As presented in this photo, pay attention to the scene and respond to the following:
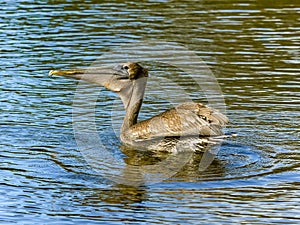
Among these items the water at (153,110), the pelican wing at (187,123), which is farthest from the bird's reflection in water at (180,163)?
the pelican wing at (187,123)

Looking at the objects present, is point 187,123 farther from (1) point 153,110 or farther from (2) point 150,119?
(1) point 153,110

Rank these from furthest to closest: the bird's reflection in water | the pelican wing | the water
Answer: the pelican wing, the bird's reflection in water, the water

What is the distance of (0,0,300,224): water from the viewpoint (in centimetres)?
655

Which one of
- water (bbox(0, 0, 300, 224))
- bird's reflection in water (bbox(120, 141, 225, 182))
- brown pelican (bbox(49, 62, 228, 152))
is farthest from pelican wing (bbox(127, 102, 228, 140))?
water (bbox(0, 0, 300, 224))

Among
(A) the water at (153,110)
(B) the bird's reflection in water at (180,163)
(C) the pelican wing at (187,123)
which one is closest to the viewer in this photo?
(A) the water at (153,110)

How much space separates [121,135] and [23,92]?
1.96 metres

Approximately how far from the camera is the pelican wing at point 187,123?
25.9 feet

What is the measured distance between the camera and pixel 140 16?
46.5 ft

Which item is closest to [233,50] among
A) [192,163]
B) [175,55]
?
[175,55]

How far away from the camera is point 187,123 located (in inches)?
314

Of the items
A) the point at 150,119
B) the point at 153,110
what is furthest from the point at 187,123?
the point at 153,110

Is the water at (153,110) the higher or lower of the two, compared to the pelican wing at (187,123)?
lower

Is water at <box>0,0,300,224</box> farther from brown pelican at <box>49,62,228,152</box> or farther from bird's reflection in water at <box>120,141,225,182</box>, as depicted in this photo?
brown pelican at <box>49,62,228,152</box>

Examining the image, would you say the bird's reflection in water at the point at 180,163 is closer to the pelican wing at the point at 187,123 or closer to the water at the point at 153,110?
the water at the point at 153,110
